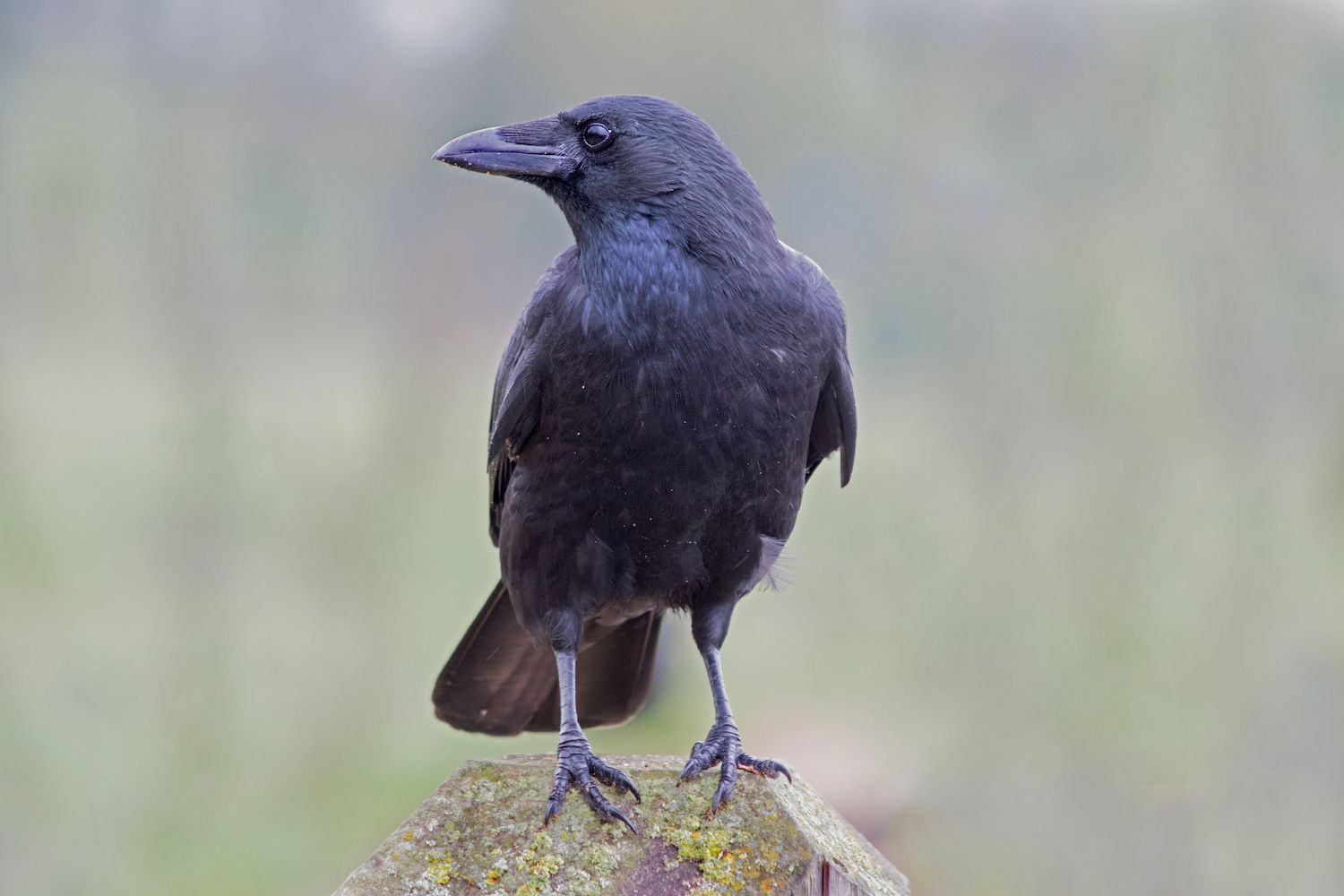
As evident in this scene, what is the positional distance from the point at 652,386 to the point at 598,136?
57 centimetres

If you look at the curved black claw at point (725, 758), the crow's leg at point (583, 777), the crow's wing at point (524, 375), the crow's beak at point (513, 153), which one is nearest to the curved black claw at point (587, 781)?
the crow's leg at point (583, 777)

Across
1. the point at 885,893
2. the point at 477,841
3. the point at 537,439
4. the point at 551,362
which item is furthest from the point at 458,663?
the point at 885,893

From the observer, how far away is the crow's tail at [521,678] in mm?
3141

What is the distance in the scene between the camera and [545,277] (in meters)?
2.82

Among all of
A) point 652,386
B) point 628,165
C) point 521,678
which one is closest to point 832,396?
point 652,386

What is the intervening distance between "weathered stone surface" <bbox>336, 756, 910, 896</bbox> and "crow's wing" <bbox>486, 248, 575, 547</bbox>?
833mm

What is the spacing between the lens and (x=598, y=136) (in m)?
2.68

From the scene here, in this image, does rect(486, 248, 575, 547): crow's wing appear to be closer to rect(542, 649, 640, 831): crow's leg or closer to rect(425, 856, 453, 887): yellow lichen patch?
rect(542, 649, 640, 831): crow's leg

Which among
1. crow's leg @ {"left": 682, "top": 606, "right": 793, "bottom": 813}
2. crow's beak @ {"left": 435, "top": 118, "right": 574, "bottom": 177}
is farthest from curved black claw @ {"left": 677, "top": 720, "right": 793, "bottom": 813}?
crow's beak @ {"left": 435, "top": 118, "right": 574, "bottom": 177}

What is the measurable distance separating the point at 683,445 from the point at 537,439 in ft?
1.20

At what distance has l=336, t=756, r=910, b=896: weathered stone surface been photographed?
1.95m

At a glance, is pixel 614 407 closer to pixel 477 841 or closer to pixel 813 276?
pixel 813 276

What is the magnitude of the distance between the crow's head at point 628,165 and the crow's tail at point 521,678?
974 millimetres

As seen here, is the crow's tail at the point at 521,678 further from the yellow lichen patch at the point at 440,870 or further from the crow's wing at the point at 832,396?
the yellow lichen patch at the point at 440,870
